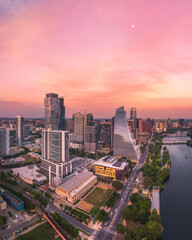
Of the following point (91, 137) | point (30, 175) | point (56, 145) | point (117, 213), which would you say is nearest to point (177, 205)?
point (117, 213)

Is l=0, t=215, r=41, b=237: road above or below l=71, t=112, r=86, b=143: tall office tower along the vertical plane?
below

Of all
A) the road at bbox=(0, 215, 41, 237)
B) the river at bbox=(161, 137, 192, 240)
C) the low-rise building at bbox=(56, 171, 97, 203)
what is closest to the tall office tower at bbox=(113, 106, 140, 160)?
the river at bbox=(161, 137, 192, 240)

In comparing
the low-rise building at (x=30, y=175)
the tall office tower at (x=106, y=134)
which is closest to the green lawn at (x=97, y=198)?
the low-rise building at (x=30, y=175)

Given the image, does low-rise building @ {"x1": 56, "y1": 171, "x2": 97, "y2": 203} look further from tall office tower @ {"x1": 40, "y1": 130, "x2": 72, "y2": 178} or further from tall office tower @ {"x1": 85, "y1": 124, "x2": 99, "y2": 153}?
tall office tower @ {"x1": 85, "y1": 124, "x2": 99, "y2": 153}

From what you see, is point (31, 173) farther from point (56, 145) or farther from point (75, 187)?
point (75, 187)

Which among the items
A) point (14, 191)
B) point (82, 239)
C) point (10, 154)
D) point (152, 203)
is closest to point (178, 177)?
point (152, 203)

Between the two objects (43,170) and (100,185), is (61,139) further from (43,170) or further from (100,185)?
(100,185)
